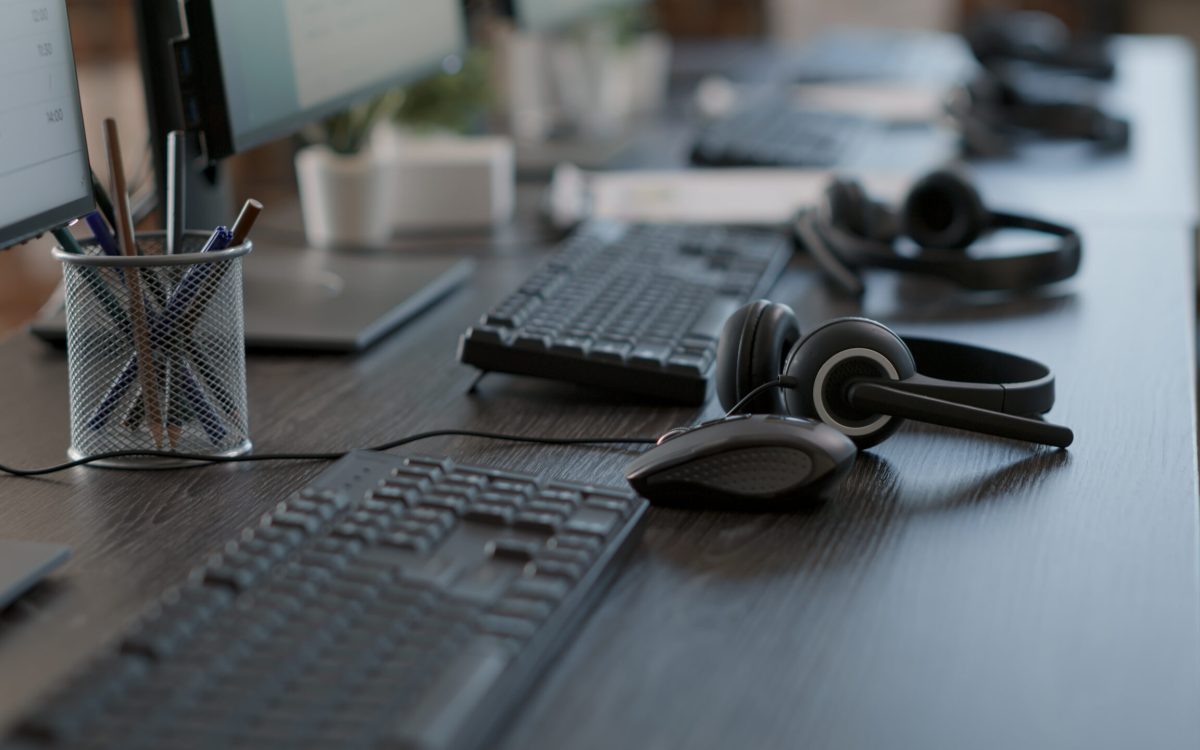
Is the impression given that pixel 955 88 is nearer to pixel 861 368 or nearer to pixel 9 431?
pixel 861 368

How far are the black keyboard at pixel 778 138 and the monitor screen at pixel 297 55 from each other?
0.47 meters

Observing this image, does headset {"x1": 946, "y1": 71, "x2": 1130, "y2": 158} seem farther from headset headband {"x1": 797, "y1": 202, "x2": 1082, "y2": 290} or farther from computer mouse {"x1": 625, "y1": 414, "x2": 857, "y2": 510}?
computer mouse {"x1": 625, "y1": 414, "x2": 857, "y2": 510}

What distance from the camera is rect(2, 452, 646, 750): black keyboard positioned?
468 mm

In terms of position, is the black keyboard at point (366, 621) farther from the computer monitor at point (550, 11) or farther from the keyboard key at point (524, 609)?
the computer monitor at point (550, 11)

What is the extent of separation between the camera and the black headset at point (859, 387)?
2.52ft

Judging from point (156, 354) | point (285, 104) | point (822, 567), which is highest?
point (285, 104)

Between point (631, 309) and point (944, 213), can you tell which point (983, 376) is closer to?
point (631, 309)

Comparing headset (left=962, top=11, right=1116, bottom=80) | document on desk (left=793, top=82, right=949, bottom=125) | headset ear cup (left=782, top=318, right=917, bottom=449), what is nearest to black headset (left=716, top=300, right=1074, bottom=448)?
headset ear cup (left=782, top=318, right=917, bottom=449)

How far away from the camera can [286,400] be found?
90 cm

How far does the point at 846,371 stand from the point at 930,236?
51 cm

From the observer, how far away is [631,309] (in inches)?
38.9

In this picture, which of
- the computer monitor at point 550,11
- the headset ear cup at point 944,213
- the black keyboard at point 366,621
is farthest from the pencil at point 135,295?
the computer monitor at point 550,11

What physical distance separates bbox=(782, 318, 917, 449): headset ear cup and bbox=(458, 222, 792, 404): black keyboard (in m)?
0.10

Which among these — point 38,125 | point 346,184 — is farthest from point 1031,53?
point 38,125
